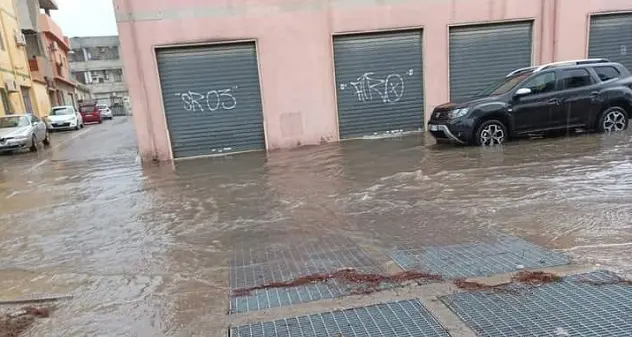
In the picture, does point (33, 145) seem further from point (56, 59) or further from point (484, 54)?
point (56, 59)

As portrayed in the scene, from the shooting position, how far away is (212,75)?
1265cm

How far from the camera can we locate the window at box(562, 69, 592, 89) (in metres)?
9.94

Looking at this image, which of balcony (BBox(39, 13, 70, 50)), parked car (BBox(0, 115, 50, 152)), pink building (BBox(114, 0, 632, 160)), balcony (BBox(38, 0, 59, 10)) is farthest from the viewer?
balcony (BBox(38, 0, 59, 10))

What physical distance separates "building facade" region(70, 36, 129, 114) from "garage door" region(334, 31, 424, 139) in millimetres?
59354

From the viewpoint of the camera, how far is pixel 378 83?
44.1ft

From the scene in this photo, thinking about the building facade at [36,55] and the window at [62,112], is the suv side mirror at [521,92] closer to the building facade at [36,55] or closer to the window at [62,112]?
the window at [62,112]

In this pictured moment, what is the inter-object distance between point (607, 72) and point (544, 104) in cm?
173

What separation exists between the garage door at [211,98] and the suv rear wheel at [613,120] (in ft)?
27.6

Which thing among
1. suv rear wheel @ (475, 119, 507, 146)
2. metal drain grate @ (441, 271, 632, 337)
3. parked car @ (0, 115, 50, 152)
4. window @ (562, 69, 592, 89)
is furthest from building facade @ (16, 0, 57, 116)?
metal drain grate @ (441, 271, 632, 337)

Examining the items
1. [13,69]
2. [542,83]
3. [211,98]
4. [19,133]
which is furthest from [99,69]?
[542,83]

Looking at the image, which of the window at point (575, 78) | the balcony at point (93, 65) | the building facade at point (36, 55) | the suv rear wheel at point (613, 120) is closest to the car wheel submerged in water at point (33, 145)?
the building facade at point (36, 55)

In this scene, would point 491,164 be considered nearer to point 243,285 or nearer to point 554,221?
point 554,221

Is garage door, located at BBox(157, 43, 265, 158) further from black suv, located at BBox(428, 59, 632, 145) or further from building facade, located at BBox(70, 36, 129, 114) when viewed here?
building facade, located at BBox(70, 36, 129, 114)

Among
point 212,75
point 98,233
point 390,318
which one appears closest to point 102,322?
point 390,318
